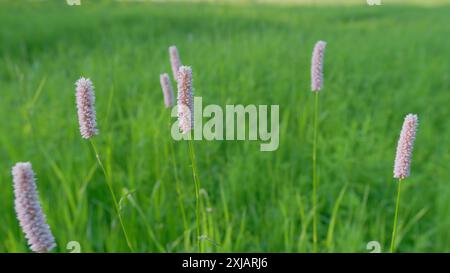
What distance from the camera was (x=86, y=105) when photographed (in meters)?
0.67

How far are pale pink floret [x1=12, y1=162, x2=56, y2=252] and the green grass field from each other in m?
0.41

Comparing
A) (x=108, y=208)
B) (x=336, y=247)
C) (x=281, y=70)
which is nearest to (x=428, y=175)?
(x=336, y=247)

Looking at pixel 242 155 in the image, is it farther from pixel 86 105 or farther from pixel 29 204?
pixel 29 204

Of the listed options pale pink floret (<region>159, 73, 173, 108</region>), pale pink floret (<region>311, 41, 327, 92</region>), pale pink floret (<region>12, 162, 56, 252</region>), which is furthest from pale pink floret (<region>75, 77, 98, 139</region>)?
pale pink floret (<region>311, 41, 327, 92</region>)

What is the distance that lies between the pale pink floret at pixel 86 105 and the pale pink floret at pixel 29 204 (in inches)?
5.6

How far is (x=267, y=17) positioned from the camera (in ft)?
24.8

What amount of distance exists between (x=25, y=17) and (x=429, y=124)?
6044 millimetres

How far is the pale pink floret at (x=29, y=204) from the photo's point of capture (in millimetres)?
550

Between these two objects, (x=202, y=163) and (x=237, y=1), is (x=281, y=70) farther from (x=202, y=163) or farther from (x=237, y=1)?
(x=237, y=1)

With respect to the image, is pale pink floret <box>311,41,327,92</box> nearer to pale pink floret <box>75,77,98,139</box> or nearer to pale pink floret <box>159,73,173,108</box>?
pale pink floret <box>159,73,173,108</box>

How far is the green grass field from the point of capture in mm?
1606

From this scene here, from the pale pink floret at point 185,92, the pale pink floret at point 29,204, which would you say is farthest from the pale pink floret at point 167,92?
the pale pink floret at point 29,204

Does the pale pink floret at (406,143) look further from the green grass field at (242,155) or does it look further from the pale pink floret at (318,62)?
the green grass field at (242,155)

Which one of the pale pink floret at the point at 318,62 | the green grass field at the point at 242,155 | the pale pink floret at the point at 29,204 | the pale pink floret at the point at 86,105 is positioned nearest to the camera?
the pale pink floret at the point at 29,204
